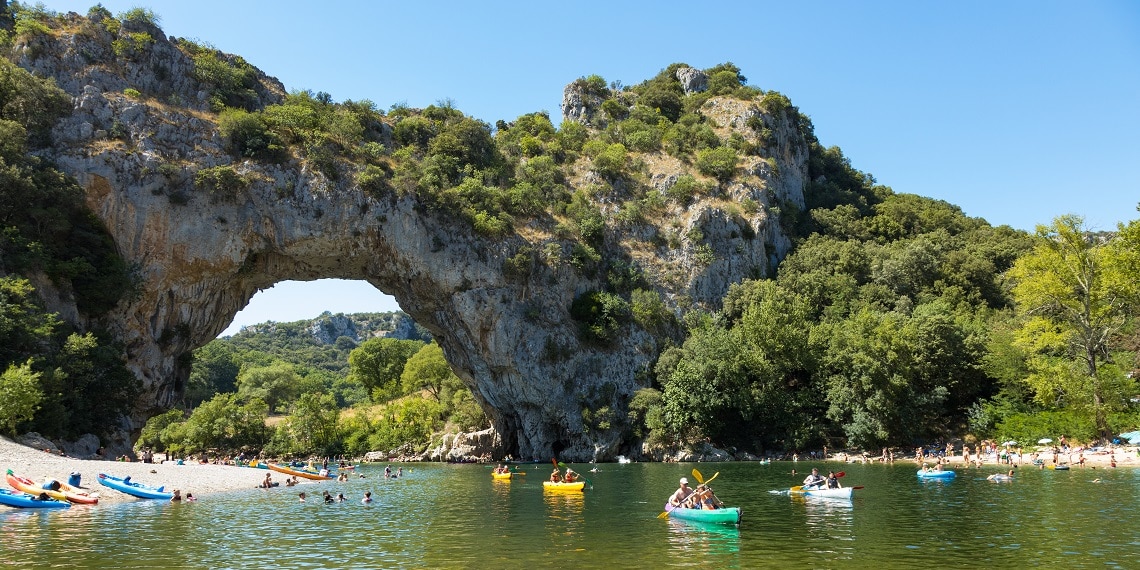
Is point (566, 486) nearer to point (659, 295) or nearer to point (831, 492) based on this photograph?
point (831, 492)

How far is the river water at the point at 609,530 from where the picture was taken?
14.0 metres

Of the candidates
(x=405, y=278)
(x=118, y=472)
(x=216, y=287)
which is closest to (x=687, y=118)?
(x=405, y=278)

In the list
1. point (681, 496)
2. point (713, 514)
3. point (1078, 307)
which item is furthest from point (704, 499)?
point (1078, 307)

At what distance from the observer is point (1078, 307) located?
133 feet

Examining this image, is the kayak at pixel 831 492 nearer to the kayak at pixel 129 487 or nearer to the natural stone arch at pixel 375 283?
the kayak at pixel 129 487

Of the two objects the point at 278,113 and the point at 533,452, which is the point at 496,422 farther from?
the point at 278,113

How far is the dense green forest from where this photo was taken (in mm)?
38125

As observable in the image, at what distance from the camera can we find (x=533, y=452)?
55.5 m

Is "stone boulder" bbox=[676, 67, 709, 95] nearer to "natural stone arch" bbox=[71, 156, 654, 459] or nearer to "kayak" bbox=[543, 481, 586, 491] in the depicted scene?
"natural stone arch" bbox=[71, 156, 654, 459]

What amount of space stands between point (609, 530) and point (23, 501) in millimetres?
19832

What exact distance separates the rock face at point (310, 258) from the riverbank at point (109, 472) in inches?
448

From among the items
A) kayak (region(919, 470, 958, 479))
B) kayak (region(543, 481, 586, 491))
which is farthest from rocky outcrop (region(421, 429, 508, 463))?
kayak (region(919, 470, 958, 479))

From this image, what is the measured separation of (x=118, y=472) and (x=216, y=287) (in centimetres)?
2084

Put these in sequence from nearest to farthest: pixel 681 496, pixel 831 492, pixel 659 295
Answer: pixel 681 496, pixel 831 492, pixel 659 295
